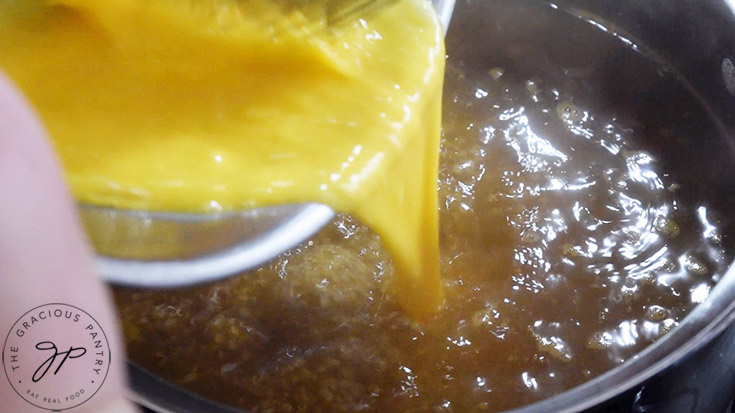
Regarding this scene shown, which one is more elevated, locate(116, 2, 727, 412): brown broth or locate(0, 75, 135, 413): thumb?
locate(0, 75, 135, 413): thumb

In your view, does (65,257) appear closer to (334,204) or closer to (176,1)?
(334,204)

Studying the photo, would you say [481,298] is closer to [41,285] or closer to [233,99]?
[233,99]

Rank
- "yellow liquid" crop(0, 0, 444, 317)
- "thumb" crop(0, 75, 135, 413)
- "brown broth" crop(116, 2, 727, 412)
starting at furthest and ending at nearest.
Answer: "brown broth" crop(116, 2, 727, 412) < "yellow liquid" crop(0, 0, 444, 317) < "thumb" crop(0, 75, 135, 413)

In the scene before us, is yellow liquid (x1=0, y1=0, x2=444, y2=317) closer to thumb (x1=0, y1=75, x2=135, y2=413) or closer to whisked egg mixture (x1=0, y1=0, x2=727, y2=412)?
whisked egg mixture (x1=0, y1=0, x2=727, y2=412)

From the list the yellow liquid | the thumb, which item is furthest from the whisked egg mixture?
the thumb

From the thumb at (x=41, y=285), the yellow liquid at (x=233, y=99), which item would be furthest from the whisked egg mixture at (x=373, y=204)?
the thumb at (x=41, y=285)

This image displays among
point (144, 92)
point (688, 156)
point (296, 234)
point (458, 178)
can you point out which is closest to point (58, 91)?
point (144, 92)
